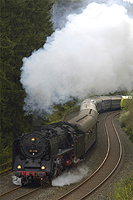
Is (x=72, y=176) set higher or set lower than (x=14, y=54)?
lower

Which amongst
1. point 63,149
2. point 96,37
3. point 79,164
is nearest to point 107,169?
point 79,164

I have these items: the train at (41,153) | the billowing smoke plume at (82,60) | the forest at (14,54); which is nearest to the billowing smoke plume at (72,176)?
the train at (41,153)

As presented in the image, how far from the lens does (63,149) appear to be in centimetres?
1398

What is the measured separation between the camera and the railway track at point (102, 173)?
39.1 feet

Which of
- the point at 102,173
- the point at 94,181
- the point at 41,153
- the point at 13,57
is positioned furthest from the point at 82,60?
the point at 94,181

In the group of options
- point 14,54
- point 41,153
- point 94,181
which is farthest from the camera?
point 14,54

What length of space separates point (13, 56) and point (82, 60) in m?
8.01

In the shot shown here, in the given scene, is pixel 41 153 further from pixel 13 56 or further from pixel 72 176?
pixel 13 56

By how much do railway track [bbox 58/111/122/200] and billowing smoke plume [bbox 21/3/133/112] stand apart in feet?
18.2

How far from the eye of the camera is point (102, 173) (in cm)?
1532

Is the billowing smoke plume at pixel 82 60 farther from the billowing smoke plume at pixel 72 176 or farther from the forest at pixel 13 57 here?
the billowing smoke plume at pixel 72 176

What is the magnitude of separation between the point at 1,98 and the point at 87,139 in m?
9.33

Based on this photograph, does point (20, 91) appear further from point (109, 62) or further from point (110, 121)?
point (110, 121)

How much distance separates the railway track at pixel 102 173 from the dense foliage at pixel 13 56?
8624 mm
